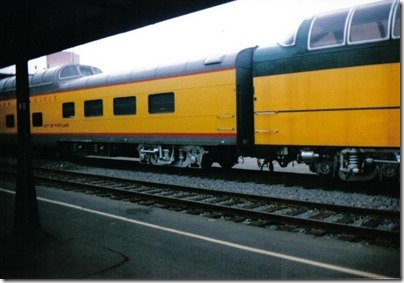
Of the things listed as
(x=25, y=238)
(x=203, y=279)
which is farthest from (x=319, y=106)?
(x=25, y=238)

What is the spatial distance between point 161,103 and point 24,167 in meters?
5.36

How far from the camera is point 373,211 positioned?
554 centimetres

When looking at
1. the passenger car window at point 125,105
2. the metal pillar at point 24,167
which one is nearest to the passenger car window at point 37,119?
the passenger car window at point 125,105

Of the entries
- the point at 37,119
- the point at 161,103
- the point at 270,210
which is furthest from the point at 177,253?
the point at 37,119

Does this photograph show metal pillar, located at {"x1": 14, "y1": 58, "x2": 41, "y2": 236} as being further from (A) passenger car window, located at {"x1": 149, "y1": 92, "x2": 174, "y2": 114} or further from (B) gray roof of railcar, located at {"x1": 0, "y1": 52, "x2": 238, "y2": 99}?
(A) passenger car window, located at {"x1": 149, "y1": 92, "x2": 174, "y2": 114}

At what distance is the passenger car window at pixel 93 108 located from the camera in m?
12.1

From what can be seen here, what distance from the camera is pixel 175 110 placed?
9.96 m

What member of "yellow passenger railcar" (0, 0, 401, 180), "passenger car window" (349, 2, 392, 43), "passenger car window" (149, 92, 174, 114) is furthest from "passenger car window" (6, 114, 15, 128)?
"passenger car window" (349, 2, 392, 43)

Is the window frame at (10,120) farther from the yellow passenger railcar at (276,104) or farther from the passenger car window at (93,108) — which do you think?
the passenger car window at (93,108)

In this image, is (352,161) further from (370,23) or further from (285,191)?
(370,23)

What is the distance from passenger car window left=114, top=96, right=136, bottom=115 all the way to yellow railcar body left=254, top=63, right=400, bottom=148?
165 inches

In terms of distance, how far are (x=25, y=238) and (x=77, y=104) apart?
Answer: 8534 millimetres

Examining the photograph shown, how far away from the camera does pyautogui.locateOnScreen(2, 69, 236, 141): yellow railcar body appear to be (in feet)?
29.6

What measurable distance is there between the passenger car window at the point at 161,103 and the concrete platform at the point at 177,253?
4.64 m
